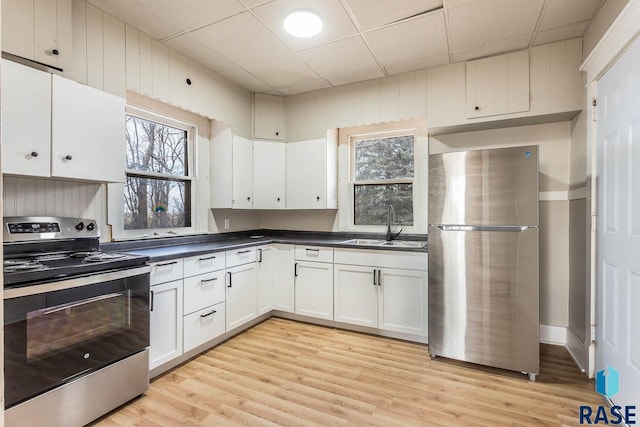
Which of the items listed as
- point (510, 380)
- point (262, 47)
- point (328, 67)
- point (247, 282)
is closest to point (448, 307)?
point (510, 380)

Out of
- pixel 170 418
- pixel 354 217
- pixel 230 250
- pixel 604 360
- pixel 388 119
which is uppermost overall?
pixel 388 119

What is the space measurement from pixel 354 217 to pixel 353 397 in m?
2.12

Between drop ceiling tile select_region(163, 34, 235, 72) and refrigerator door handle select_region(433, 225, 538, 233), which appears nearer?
refrigerator door handle select_region(433, 225, 538, 233)

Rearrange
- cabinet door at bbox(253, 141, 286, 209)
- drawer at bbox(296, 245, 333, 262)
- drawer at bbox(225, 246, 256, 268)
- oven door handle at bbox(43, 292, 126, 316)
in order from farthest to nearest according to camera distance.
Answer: cabinet door at bbox(253, 141, 286, 209), drawer at bbox(296, 245, 333, 262), drawer at bbox(225, 246, 256, 268), oven door handle at bbox(43, 292, 126, 316)

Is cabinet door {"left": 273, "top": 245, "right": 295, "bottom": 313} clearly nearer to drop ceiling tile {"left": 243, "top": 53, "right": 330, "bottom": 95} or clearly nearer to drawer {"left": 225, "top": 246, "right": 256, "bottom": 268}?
drawer {"left": 225, "top": 246, "right": 256, "bottom": 268}

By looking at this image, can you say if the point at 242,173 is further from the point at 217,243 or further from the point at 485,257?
the point at 485,257

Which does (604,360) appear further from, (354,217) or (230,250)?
(230,250)

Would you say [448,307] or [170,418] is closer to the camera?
[170,418]

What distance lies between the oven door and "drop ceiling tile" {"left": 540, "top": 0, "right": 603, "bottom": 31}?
129 inches

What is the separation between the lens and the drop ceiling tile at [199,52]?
284 cm

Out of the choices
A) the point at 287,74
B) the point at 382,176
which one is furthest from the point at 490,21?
the point at 287,74

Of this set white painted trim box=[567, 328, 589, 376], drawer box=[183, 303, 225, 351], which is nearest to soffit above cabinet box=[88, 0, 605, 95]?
drawer box=[183, 303, 225, 351]

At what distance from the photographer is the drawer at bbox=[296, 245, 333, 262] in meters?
3.44

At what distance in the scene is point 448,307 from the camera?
2.70 m
